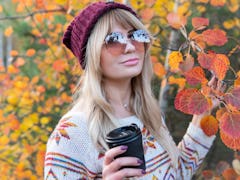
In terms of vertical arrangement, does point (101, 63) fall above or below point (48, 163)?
above

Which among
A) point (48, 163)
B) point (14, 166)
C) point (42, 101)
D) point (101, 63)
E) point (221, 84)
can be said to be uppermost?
point (101, 63)

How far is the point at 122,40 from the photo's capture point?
1607mm

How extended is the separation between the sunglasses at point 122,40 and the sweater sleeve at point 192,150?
1.74 feet

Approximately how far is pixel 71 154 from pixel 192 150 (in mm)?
687

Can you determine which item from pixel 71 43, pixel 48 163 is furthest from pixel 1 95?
Result: pixel 48 163

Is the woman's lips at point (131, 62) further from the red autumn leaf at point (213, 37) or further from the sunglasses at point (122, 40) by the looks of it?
the red autumn leaf at point (213, 37)

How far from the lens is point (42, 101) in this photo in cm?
404

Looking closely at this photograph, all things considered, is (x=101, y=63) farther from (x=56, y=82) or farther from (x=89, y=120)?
(x=56, y=82)

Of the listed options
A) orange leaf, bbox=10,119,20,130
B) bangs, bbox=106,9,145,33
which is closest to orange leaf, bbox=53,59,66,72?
orange leaf, bbox=10,119,20,130

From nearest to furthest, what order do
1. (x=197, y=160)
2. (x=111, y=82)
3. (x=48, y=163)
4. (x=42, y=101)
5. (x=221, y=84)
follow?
(x=48, y=163) → (x=221, y=84) → (x=111, y=82) → (x=197, y=160) → (x=42, y=101)

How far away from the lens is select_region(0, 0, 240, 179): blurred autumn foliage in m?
1.51

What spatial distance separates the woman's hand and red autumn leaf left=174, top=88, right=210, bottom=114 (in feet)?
0.94

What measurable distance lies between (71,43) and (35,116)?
5.45 feet

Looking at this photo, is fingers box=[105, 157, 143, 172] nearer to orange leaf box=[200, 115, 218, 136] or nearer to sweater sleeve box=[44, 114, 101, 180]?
sweater sleeve box=[44, 114, 101, 180]
